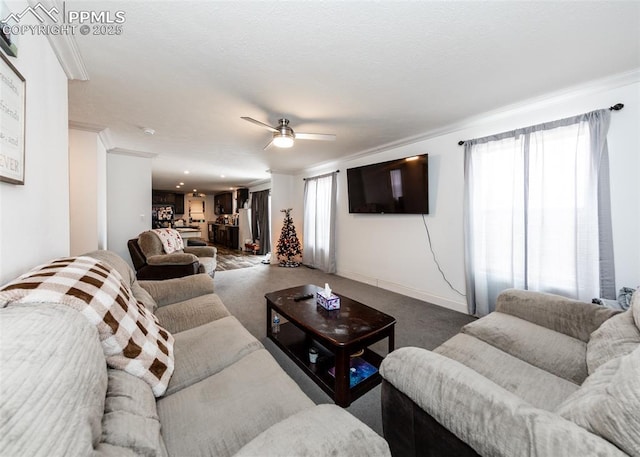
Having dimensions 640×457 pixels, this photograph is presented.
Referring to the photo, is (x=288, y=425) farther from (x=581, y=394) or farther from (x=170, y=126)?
(x=170, y=126)

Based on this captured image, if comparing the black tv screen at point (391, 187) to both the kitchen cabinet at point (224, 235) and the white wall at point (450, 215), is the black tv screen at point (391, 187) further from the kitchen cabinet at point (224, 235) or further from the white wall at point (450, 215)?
the kitchen cabinet at point (224, 235)

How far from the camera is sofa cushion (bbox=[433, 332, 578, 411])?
107 centimetres

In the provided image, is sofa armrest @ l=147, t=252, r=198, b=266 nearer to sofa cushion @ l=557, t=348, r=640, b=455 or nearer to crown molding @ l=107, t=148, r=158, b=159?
crown molding @ l=107, t=148, r=158, b=159

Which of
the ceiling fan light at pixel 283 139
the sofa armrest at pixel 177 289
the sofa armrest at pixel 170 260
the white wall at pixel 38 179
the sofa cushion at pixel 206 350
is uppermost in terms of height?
the ceiling fan light at pixel 283 139

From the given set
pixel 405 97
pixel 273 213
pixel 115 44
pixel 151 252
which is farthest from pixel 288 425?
pixel 273 213

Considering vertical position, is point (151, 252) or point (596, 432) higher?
point (151, 252)

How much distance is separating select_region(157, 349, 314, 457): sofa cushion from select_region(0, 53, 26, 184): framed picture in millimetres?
1126

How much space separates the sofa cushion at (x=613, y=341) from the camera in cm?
103

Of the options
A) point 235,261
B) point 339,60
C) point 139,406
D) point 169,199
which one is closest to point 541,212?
point 339,60

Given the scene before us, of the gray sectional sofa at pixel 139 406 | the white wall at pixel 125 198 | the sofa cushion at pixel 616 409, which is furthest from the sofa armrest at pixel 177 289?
the white wall at pixel 125 198

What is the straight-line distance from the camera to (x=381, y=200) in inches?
144

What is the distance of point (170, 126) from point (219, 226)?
23.0 feet

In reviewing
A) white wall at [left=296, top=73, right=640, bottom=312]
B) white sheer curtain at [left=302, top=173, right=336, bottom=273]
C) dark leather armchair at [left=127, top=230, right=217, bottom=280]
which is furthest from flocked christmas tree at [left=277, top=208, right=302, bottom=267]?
dark leather armchair at [left=127, top=230, right=217, bottom=280]

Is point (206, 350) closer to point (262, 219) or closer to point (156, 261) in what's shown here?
point (156, 261)
